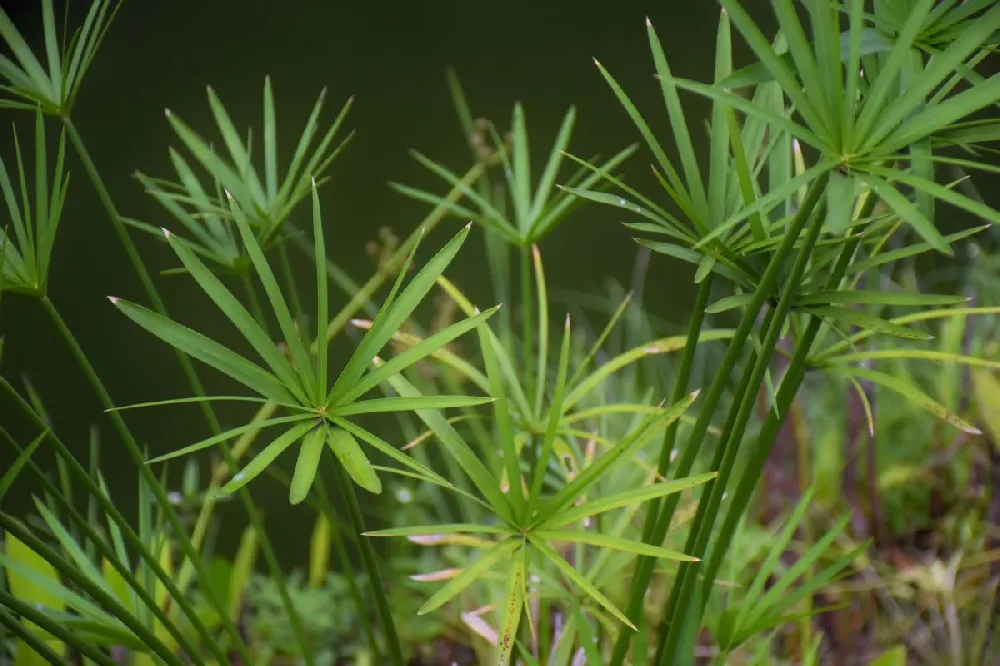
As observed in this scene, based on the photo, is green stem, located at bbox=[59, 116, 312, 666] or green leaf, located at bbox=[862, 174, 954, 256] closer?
green leaf, located at bbox=[862, 174, 954, 256]

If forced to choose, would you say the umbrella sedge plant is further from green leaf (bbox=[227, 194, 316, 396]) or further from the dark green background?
the dark green background

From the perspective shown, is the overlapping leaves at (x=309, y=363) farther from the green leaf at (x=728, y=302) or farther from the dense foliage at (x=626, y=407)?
the green leaf at (x=728, y=302)

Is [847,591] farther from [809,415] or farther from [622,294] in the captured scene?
[622,294]

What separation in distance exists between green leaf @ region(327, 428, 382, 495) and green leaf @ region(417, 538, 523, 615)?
2.7 inches

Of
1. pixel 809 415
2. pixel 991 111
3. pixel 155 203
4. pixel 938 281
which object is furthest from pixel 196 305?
pixel 991 111

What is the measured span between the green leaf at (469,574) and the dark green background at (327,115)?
1.12 m

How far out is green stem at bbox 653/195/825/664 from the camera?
1.48ft

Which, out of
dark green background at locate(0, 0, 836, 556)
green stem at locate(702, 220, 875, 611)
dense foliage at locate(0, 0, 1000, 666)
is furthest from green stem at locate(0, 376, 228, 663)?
dark green background at locate(0, 0, 836, 556)

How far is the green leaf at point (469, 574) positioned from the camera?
1.48 feet

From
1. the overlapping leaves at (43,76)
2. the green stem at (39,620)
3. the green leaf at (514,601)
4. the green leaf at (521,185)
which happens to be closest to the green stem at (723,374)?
the green leaf at (514,601)

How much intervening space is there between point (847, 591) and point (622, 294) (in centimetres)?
78

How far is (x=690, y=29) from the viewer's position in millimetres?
1975

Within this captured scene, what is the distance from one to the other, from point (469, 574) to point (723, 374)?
0.18m

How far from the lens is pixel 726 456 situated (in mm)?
518
